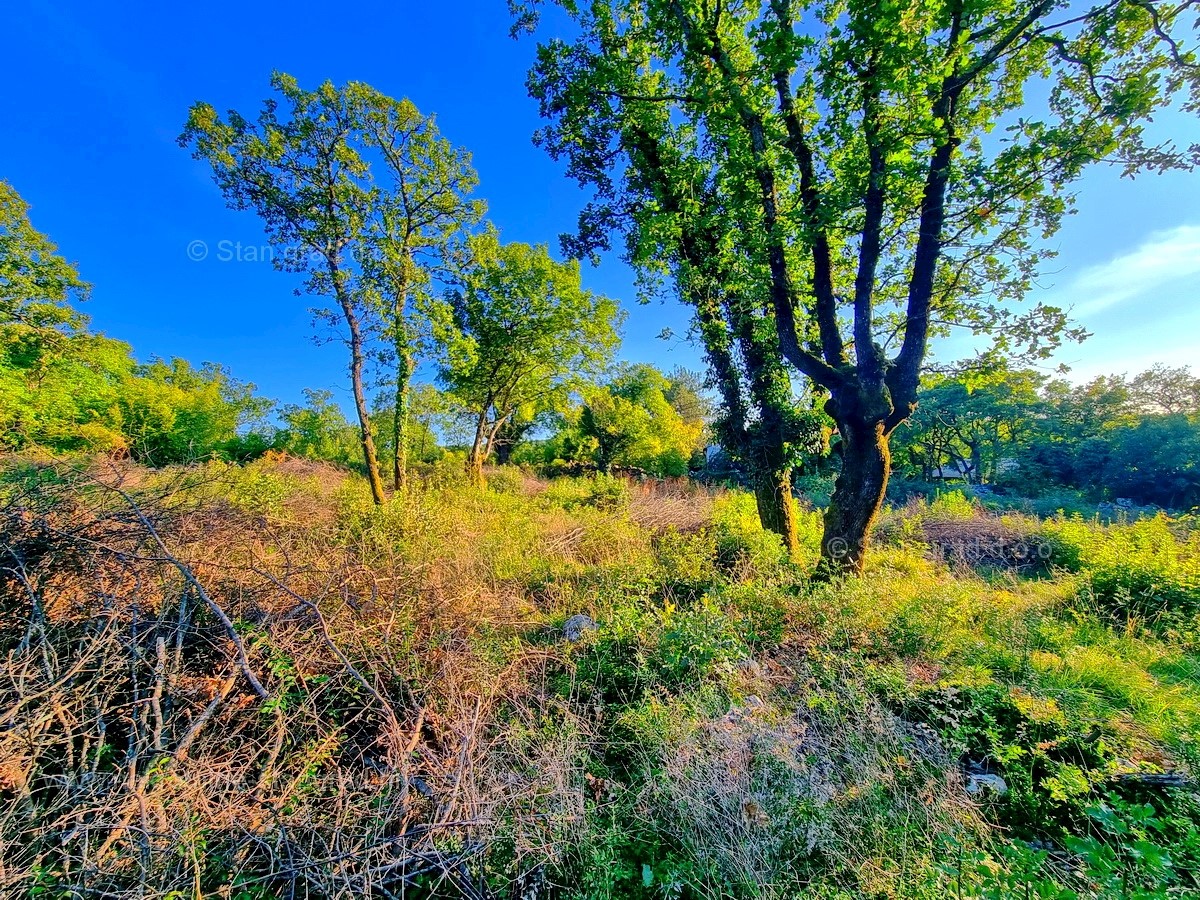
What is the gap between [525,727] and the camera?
10.7ft

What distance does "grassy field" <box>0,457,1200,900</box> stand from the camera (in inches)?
82.9

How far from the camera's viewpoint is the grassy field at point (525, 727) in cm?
211

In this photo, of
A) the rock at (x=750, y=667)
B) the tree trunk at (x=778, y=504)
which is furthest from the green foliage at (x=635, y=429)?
the rock at (x=750, y=667)

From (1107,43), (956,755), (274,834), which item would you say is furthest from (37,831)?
(1107,43)

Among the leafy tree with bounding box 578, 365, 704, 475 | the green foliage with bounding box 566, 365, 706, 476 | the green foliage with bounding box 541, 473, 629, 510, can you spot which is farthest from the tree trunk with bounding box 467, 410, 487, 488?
the leafy tree with bounding box 578, 365, 704, 475

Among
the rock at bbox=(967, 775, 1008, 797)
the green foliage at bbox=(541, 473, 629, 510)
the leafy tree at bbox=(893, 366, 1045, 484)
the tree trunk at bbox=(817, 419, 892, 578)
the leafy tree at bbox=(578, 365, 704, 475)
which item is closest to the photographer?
the rock at bbox=(967, 775, 1008, 797)

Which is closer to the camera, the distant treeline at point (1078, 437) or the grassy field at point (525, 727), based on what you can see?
the grassy field at point (525, 727)

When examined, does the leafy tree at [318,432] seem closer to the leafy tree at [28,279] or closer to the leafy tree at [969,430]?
the leafy tree at [28,279]

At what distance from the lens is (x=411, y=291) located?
1145 centimetres

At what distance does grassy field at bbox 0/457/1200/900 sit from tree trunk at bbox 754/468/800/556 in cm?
193

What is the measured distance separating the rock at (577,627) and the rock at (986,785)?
3.10 m

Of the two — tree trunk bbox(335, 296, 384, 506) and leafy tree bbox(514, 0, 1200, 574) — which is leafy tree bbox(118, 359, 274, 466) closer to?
tree trunk bbox(335, 296, 384, 506)

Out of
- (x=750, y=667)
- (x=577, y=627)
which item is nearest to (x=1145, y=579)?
(x=750, y=667)

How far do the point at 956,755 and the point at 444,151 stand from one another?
15216 mm
